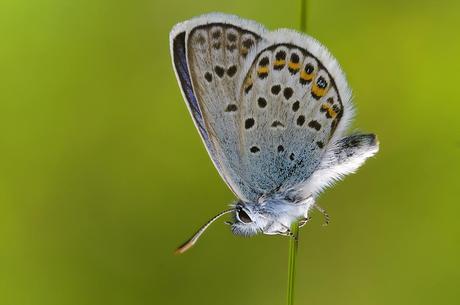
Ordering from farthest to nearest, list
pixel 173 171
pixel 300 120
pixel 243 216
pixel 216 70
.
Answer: pixel 173 171 → pixel 243 216 → pixel 300 120 → pixel 216 70

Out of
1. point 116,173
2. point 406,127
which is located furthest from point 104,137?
point 406,127

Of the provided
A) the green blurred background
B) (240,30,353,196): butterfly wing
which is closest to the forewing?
(240,30,353,196): butterfly wing

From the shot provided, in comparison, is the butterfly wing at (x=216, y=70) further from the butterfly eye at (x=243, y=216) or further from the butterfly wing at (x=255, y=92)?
the butterfly eye at (x=243, y=216)

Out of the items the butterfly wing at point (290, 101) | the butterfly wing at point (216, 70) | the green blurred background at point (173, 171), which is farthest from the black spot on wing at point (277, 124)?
the green blurred background at point (173, 171)

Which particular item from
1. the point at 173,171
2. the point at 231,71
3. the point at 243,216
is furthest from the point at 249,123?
the point at 173,171

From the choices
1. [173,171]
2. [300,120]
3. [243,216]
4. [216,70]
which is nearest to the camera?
[216,70]

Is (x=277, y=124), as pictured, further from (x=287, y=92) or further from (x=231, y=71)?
(x=231, y=71)
